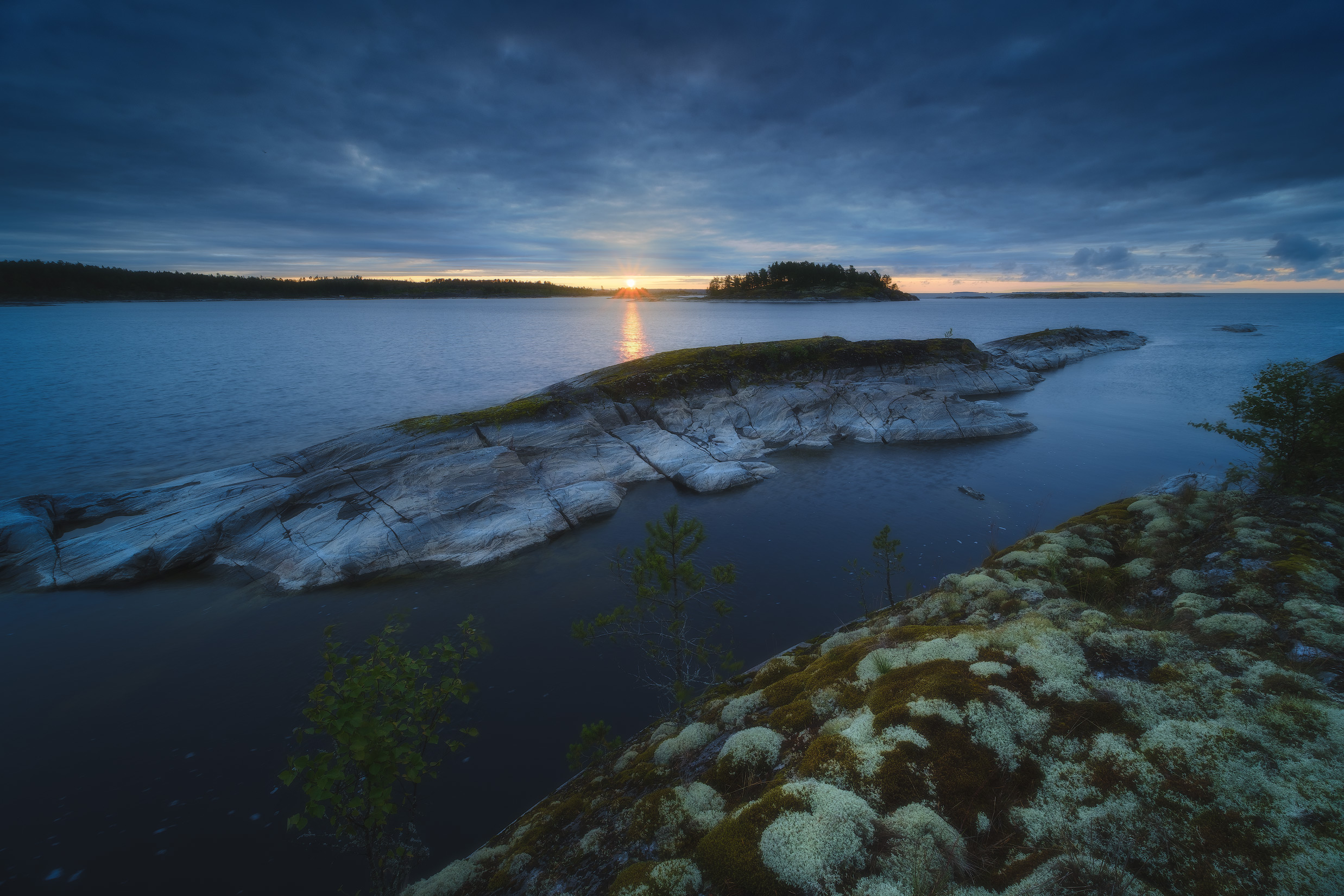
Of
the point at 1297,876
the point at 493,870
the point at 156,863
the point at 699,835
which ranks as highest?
the point at 1297,876

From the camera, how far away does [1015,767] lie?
23.6 ft

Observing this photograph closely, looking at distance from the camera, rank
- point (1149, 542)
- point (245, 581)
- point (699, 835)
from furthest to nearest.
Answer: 1. point (245, 581)
2. point (1149, 542)
3. point (699, 835)

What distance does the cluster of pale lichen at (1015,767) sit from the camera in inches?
225

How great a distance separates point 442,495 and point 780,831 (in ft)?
79.5

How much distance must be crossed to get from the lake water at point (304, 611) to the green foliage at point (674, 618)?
1.07 metres

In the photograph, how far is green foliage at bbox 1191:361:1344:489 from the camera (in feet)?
52.2

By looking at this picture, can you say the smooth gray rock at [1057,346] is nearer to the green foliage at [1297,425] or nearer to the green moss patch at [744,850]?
the green foliage at [1297,425]

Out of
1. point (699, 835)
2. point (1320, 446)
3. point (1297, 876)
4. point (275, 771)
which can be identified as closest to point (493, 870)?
point (699, 835)

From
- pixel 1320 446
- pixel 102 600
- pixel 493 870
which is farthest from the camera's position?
pixel 102 600

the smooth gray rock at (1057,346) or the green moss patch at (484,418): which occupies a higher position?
the smooth gray rock at (1057,346)

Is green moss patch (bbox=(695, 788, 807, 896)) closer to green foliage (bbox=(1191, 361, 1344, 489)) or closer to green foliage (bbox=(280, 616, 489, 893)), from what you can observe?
green foliage (bbox=(280, 616, 489, 893))

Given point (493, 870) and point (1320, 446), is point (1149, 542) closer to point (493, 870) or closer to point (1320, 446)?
point (1320, 446)

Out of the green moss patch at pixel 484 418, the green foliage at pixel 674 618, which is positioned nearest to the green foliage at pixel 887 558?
the green foliage at pixel 674 618

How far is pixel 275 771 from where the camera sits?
43.5 ft
